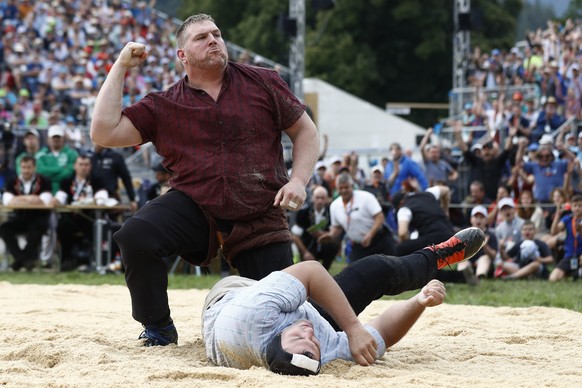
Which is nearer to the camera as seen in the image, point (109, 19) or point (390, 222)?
point (390, 222)


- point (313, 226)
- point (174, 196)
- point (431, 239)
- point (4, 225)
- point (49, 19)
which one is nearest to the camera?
point (174, 196)

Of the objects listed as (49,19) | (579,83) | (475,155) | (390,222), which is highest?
(49,19)

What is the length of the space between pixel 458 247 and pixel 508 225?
7702mm

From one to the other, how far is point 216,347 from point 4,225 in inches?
379

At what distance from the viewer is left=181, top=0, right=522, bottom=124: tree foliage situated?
127ft

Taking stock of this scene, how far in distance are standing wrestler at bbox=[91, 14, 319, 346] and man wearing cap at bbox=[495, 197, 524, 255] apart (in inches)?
312

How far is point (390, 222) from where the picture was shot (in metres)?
15.6

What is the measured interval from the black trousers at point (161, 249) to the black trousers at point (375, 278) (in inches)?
18.0

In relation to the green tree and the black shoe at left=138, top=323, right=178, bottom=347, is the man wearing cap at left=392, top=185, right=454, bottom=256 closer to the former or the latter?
the black shoe at left=138, top=323, right=178, bottom=347

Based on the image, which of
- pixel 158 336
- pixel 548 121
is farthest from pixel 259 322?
pixel 548 121

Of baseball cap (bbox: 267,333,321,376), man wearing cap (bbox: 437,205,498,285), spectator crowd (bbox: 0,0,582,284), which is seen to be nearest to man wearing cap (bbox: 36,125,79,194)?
spectator crowd (bbox: 0,0,582,284)

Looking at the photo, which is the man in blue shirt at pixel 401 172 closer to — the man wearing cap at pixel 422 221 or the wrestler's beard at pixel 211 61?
the man wearing cap at pixel 422 221

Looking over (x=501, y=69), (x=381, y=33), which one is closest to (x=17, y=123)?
(x=501, y=69)

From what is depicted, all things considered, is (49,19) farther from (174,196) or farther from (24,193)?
(174,196)
